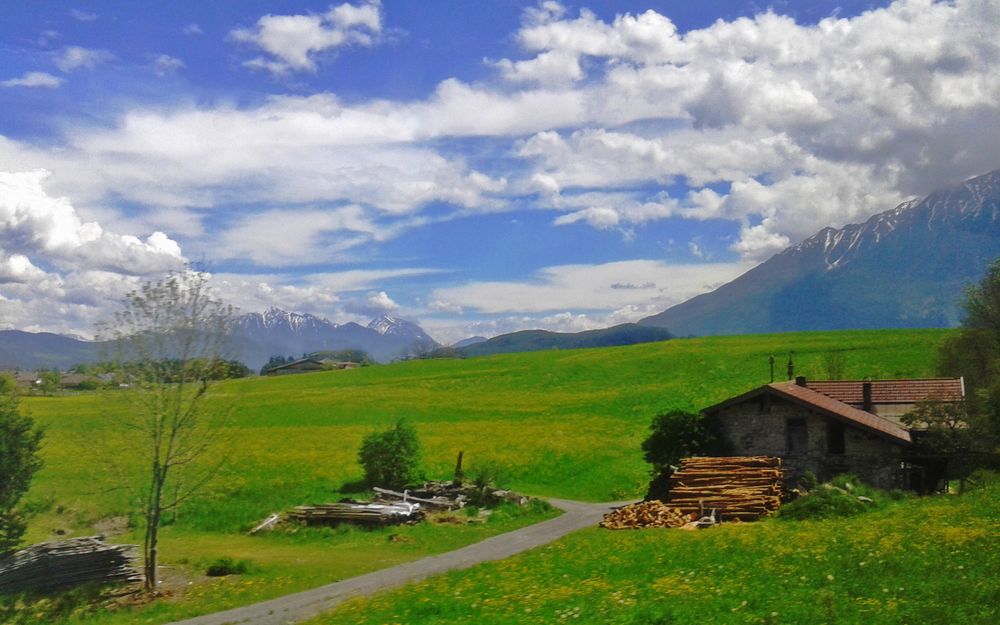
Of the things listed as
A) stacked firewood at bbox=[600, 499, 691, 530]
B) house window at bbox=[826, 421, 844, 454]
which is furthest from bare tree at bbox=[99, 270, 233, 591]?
house window at bbox=[826, 421, 844, 454]

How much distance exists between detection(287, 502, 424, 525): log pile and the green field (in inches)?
57.2

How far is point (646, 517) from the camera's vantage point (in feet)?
114

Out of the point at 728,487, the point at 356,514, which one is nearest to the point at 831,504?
the point at 728,487

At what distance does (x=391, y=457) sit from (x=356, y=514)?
9.55 meters

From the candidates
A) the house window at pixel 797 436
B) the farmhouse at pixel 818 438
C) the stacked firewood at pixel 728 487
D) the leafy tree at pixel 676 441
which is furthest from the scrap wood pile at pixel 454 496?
the house window at pixel 797 436

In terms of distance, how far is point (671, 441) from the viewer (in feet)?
146

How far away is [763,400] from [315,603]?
2822 centimetres

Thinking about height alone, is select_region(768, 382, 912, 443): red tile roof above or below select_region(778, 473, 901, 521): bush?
above

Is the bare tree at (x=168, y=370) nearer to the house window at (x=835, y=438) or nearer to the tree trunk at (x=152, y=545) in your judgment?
the tree trunk at (x=152, y=545)

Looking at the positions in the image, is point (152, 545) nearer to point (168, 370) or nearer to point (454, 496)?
point (168, 370)

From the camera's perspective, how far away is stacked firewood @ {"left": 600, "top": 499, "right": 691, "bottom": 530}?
34156mm

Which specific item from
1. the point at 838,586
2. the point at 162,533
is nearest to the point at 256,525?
the point at 162,533

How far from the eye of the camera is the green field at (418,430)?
35.1 meters

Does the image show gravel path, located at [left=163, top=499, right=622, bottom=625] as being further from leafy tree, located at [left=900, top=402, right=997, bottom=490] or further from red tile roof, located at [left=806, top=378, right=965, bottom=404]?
red tile roof, located at [left=806, top=378, right=965, bottom=404]
